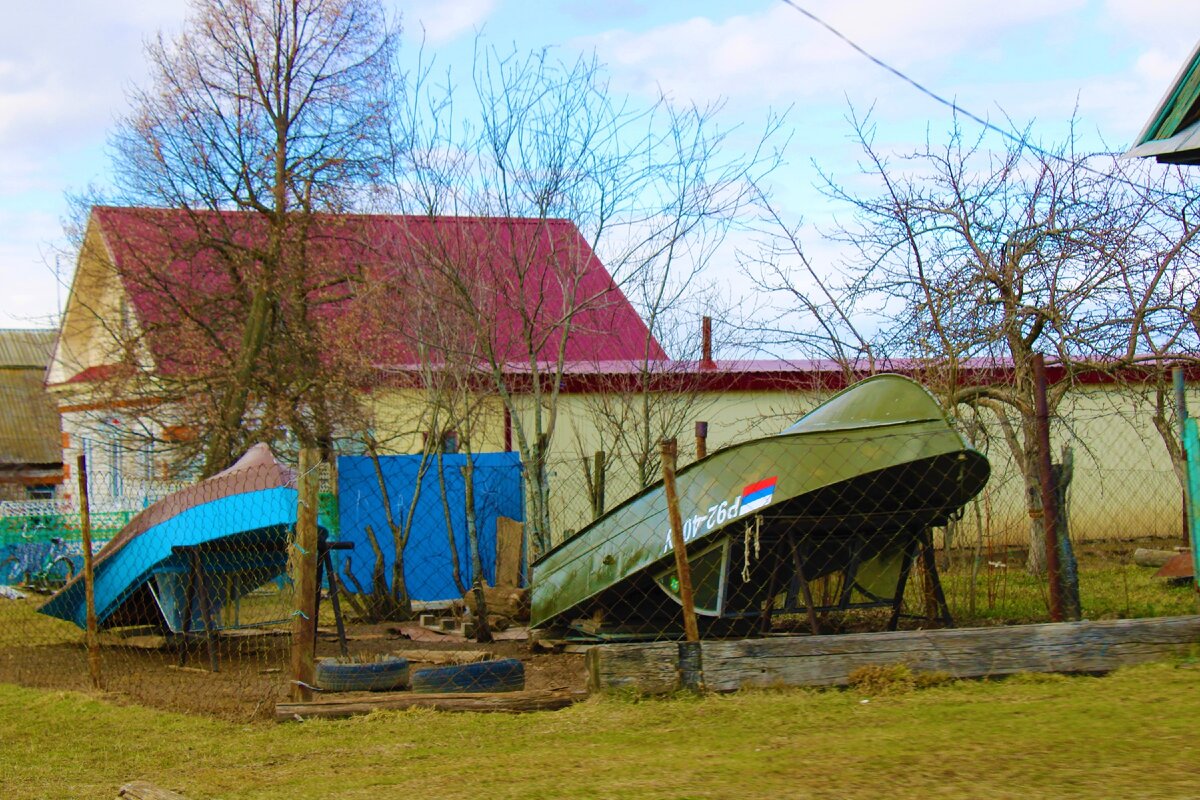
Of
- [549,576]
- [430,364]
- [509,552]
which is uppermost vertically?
[430,364]

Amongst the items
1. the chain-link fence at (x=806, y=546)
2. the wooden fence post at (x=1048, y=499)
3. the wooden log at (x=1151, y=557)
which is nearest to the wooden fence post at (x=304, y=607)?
the chain-link fence at (x=806, y=546)

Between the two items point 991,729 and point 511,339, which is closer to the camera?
point 991,729

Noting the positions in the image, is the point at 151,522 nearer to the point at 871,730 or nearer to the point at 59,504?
the point at 871,730

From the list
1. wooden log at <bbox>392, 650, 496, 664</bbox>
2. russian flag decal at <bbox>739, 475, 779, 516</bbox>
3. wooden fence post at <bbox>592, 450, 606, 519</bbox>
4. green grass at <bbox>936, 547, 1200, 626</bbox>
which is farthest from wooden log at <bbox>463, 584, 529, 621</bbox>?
russian flag decal at <bbox>739, 475, 779, 516</bbox>

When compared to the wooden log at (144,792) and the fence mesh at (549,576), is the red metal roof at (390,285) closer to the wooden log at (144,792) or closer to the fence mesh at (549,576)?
the fence mesh at (549,576)

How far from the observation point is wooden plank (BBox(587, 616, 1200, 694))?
254 inches

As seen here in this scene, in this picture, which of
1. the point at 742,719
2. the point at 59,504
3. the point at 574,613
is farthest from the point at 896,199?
the point at 59,504

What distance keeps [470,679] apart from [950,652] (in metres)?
2.81

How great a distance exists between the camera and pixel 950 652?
255 inches

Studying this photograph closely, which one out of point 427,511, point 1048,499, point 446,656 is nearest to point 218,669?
point 446,656

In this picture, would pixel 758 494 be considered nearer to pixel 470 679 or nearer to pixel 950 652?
pixel 950 652

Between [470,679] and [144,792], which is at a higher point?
[470,679]

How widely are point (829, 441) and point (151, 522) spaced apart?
5880mm

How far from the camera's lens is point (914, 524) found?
27.8 ft
